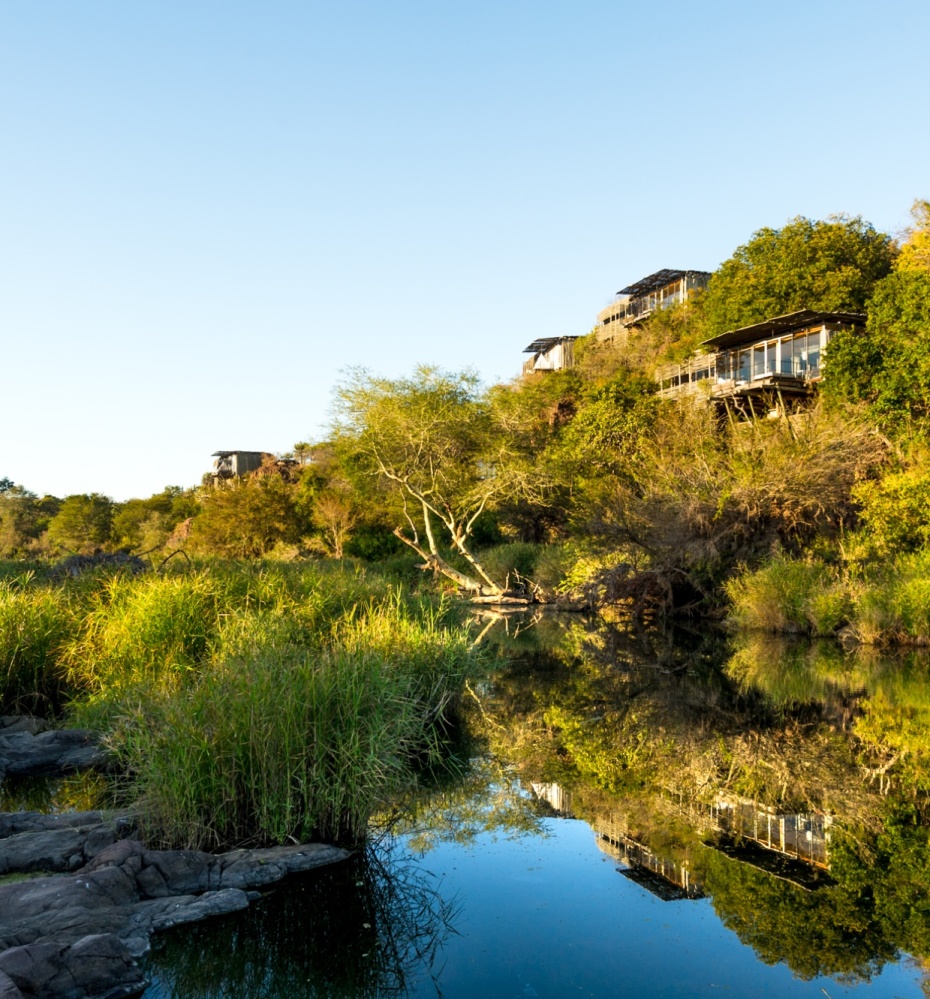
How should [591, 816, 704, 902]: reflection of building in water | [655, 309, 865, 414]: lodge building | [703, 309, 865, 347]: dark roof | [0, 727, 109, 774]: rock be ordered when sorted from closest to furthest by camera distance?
1. [591, 816, 704, 902]: reflection of building in water
2. [0, 727, 109, 774]: rock
3. [703, 309, 865, 347]: dark roof
4. [655, 309, 865, 414]: lodge building

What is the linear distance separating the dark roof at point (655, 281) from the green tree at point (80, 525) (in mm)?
43101

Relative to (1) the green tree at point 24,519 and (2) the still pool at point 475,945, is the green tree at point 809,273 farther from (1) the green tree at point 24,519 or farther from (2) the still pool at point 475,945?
(1) the green tree at point 24,519

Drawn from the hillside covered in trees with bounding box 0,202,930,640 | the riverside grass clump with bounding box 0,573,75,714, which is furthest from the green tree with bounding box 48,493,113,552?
the riverside grass clump with bounding box 0,573,75,714

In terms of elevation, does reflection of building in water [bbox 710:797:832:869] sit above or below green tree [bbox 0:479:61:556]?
below

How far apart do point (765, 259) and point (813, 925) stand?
118 ft

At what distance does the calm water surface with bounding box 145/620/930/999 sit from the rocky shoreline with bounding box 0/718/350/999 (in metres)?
0.17

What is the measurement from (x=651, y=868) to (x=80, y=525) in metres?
63.2

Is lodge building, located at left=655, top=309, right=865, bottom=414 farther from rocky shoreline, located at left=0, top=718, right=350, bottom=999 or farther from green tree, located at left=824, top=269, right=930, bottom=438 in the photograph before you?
rocky shoreline, located at left=0, top=718, right=350, bottom=999

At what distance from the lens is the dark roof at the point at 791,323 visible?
30.2 meters

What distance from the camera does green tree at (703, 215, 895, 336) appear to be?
3369 centimetres

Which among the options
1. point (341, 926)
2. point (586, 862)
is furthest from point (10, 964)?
point (586, 862)

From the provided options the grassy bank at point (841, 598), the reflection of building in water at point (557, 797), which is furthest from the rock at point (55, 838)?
the grassy bank at point (841, 598)

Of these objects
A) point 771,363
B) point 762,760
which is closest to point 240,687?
point 762,760

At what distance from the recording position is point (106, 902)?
5262 millimetres
